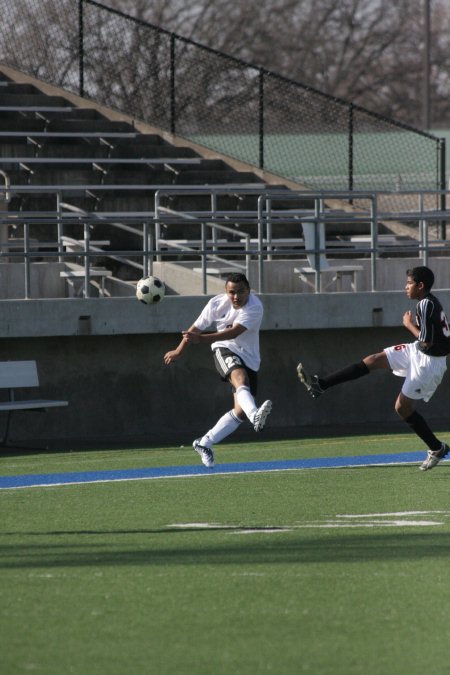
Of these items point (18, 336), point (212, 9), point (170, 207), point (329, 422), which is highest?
point (212, 9)

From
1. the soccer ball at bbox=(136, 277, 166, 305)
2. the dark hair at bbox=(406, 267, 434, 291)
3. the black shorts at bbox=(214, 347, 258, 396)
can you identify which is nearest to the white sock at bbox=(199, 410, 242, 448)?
the black shorts at bbox=(214, 347, 258, 396)

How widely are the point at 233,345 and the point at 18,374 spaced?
392 cm

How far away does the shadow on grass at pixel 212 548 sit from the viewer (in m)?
7.69

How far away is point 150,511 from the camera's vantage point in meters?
→ 9.84

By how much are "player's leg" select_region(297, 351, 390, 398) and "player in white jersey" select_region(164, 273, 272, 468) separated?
2.32 ft

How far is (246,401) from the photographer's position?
40.3ft

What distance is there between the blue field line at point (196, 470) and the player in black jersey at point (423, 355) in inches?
37.7

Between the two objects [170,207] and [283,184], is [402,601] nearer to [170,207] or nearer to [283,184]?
[170,207]

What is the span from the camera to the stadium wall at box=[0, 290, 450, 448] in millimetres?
16453

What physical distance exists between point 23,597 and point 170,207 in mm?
16552

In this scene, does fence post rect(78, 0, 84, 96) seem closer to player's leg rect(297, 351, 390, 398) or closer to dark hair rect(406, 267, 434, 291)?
player's leg rect(297, 351, 390, 398)

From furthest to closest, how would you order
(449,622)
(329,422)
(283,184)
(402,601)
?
(283,184) → (329,422) → (402,601) → (449,622)

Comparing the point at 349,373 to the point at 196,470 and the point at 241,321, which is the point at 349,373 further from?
the point at 196,470

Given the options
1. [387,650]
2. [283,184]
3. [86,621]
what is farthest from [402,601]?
[283,184]
